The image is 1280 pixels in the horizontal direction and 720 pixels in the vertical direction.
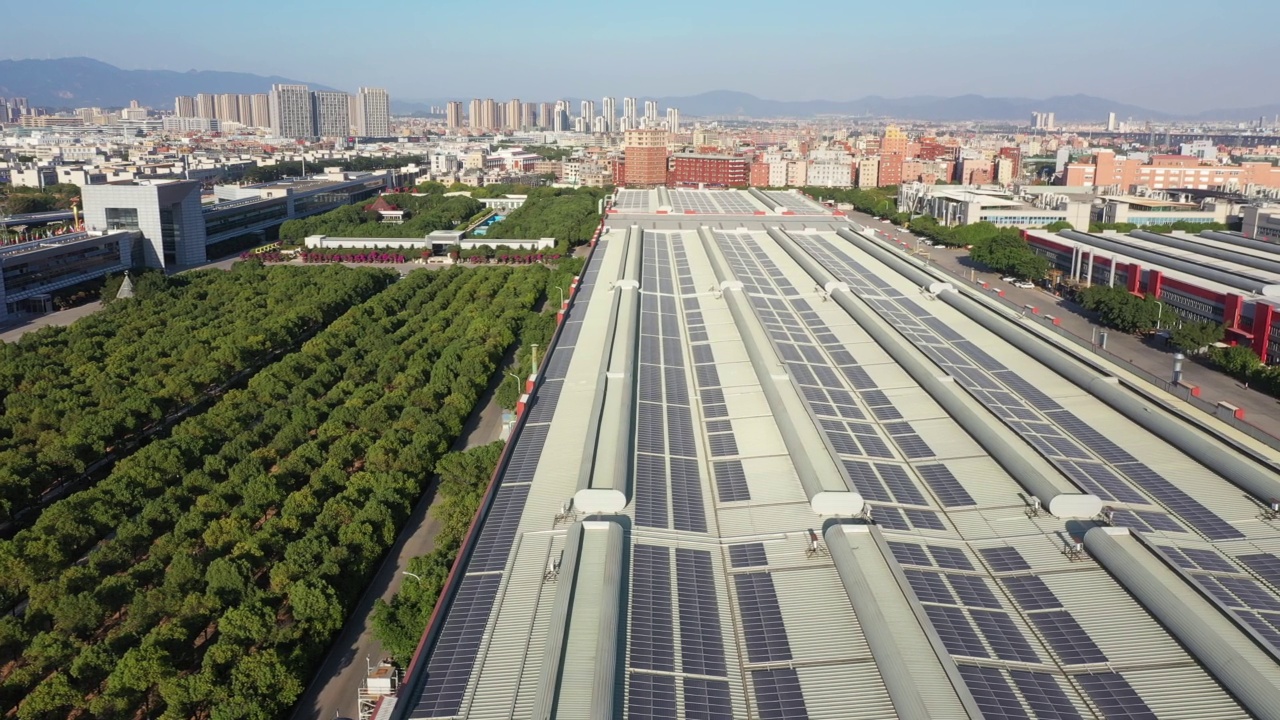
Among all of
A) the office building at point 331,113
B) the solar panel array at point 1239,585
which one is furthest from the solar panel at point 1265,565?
the office building at point 331,113

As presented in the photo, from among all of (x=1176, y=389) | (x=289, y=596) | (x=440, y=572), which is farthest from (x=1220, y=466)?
(x=289, y=596)

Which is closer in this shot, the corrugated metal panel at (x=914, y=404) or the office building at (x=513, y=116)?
the corrugated metal panel at (x=914, y=404)

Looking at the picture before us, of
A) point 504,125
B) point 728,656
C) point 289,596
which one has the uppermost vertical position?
point 504,125

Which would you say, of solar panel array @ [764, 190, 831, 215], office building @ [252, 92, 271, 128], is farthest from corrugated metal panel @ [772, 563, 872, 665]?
office building @ [252, 92, 271, 128]

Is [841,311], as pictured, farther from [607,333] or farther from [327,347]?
[327,347]

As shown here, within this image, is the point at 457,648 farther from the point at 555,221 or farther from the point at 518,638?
the point at 555,221

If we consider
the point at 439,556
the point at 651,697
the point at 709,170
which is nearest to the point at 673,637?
the point at 651,697

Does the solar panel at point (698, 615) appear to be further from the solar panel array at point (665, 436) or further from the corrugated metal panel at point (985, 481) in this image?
the corrugated metal panel at point (985, 481)
